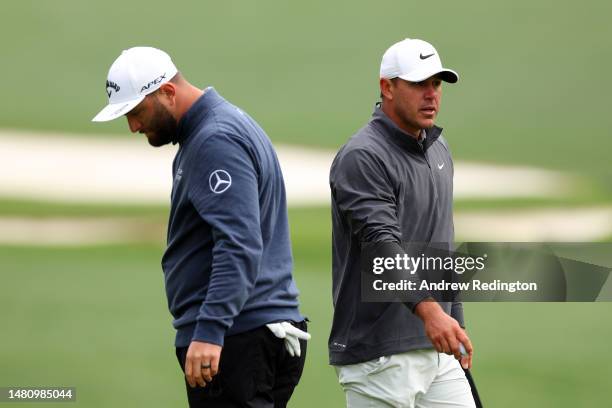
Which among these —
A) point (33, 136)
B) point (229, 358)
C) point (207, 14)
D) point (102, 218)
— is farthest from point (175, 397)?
point (229, 358)

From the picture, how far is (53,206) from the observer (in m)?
4.52

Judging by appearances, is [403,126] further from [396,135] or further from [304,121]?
[304,121]

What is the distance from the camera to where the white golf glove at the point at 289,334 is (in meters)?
2.68

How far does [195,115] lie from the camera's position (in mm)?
2717

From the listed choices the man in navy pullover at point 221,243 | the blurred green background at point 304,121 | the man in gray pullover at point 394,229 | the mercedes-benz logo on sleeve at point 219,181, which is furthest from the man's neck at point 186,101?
the blurred green background at point 304,121

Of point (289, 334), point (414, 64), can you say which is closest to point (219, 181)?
point (289, 334)

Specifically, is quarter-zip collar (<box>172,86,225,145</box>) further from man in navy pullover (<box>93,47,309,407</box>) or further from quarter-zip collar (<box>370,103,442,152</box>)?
quarter-zip collar (<box>370,103,442,152</box>)

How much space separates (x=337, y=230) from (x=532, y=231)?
1.79 metres

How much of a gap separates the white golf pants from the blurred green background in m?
1.30

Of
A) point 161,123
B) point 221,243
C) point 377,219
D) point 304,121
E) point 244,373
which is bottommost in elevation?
point 244,373

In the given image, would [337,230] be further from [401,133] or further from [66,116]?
[66,116]

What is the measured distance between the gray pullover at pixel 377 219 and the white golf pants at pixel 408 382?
→ 31 mm

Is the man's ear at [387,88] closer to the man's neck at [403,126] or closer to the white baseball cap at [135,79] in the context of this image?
the man's neck at [403,126]

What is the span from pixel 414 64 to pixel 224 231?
31.0 inches
